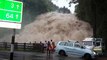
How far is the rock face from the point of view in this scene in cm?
6769

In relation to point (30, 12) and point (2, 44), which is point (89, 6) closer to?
point (2, 44)

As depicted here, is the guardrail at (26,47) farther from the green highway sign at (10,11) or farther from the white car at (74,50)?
the green highway sign at (10,11)

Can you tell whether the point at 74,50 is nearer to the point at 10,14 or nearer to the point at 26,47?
the point at 26,47

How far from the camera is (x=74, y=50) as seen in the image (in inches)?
1375

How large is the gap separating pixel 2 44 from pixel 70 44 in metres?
19.5

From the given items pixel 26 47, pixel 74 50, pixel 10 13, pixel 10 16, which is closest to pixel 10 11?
pixel 10 13

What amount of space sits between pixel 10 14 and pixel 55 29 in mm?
60017

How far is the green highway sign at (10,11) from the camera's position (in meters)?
11.5

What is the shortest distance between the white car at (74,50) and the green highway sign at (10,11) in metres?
22.7

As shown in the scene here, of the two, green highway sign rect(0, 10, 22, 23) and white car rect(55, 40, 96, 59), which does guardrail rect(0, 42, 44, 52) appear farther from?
green highway sign rect(0, 10, 22, 23)

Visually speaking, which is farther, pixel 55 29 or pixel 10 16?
pixel 55 29

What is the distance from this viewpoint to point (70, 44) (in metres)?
36.0

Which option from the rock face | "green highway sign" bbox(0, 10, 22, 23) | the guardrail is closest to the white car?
the guardrail

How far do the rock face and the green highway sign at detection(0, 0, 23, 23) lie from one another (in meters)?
54.5
